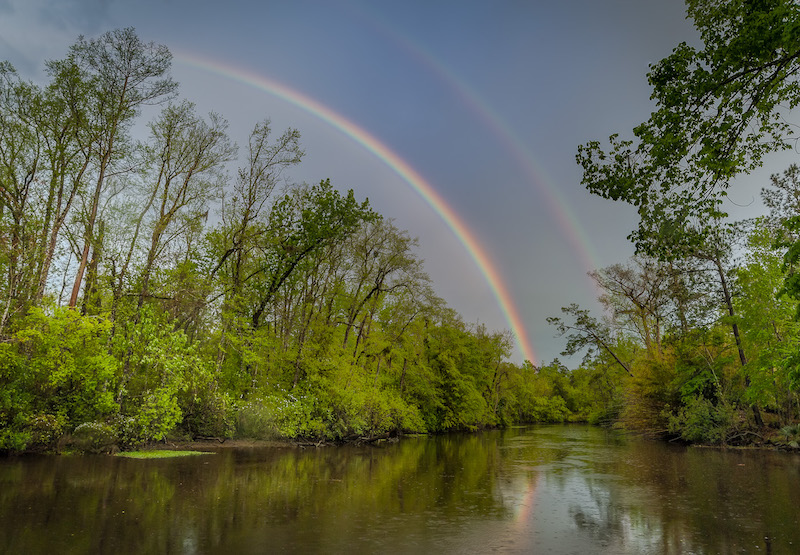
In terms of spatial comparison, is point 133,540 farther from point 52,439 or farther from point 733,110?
point 52,439

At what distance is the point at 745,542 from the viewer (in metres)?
8.23

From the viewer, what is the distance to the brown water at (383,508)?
25.9 feet

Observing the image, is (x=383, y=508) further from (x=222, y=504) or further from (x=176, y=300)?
(x=176, y=300)

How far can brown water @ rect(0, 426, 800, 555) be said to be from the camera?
7.89 metres

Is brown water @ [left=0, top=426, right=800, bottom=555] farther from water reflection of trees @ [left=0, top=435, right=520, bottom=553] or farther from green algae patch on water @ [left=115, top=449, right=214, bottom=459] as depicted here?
green algae patch on water @ [left=115, top=449, right=214, bottom=459]

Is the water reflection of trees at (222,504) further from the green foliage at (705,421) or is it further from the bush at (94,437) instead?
the green foliage at (705,421)

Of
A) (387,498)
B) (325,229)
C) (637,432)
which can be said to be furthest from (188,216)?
(637,432)

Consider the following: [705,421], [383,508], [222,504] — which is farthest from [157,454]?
[705,421]

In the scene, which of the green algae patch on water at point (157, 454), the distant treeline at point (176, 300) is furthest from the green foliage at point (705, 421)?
the green algae patch on water at point (157, 454)

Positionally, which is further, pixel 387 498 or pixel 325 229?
pixel 325 229

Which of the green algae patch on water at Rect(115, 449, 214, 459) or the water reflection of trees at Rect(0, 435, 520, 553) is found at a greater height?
the water reflection of trees at Rect(0, 435, 520, 553)

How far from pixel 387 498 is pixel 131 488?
6.68 m

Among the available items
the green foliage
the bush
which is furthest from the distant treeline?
the green foliage

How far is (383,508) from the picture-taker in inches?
436
